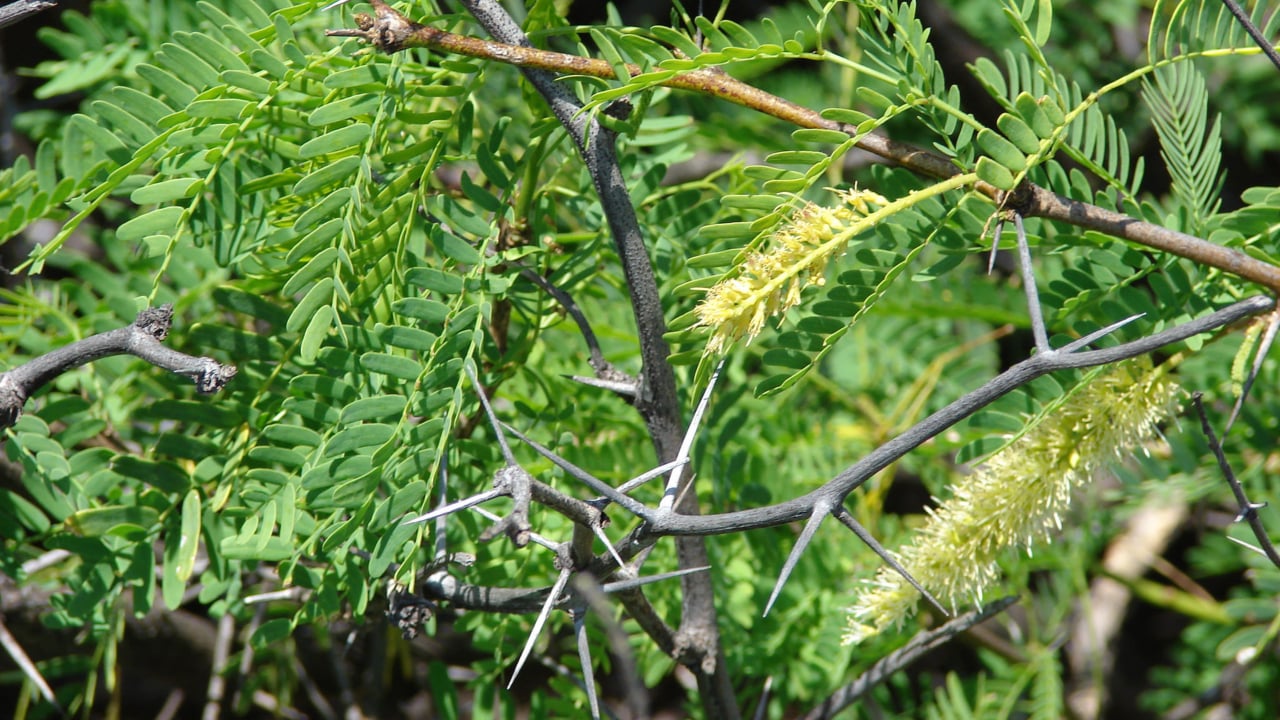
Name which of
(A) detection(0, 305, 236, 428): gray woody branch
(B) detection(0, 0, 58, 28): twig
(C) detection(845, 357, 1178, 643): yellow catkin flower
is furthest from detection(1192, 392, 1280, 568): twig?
(B) detection(0, 0, 58, 28): twig

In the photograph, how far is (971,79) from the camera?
80.0 inches

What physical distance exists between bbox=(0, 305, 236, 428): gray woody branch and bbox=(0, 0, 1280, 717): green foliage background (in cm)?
6

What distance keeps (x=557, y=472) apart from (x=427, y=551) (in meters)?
0.15

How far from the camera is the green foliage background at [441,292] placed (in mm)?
681

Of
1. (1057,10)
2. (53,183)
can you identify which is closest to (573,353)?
(53,183)

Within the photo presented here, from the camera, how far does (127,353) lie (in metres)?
0.63

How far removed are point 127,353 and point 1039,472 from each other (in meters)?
0.65

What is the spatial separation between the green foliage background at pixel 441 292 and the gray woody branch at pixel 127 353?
58 mm

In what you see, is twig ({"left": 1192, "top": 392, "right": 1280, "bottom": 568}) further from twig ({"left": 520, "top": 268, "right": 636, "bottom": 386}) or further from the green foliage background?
twig ({"left": 520, "top": 268, "right": 636, "bottom": 386})

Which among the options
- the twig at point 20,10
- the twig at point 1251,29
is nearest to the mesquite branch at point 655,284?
the twig at point 1251,29

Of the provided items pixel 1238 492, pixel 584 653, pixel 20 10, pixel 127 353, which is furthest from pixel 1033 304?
pixel 20 10

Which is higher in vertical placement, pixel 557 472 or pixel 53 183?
pixel 53 183

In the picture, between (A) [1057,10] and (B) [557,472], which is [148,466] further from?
(A) [1057,10]

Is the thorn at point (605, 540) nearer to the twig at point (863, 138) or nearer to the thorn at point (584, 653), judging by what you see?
the thorn at point (584, 653)
